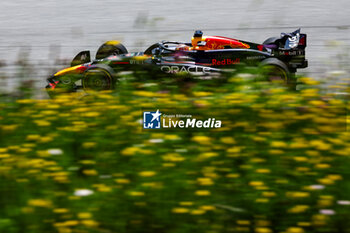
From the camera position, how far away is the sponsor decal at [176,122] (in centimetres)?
402

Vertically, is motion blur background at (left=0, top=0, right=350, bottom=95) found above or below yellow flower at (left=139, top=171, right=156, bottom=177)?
above

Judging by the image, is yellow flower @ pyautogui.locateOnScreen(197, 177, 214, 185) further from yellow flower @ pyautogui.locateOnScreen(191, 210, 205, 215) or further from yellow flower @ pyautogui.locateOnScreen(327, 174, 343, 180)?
yellow flower @ pyautogui.locateOnScreen(327, 174, 343, 180)

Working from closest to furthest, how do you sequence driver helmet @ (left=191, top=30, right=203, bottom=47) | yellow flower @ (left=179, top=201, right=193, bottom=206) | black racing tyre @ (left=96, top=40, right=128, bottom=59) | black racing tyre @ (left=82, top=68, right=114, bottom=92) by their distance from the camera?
yellow flower @ (left=179, top=201, right=193, bottom=206) → black racing tyre @ (left=82, top=68, right=114, bottom=92) → driver helmet @ (left=191, top=30, right=203, bottom=47) → black racing tyre @ (left=96, top=40, right=128, bottom=59)

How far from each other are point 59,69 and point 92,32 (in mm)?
6336

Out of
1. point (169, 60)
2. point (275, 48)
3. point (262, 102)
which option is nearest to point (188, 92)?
point (262, 102)

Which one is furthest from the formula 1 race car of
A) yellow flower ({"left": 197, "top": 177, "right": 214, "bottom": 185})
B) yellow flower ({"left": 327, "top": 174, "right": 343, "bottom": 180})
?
yellow flower ({"left": 327, "top": 174, "right": 343, "bottom": 180})

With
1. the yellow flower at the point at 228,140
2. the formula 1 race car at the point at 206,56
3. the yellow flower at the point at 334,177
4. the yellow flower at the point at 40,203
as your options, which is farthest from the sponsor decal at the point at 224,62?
the yellow flower at the point at 40,203

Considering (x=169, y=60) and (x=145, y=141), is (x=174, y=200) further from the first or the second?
(x=169, y=60)

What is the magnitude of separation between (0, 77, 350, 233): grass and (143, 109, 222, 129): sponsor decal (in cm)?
6

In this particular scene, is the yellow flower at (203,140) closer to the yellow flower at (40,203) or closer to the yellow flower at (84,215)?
the yellow flower at (84,215)

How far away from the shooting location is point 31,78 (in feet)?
15.0

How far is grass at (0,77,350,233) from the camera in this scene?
3219mm

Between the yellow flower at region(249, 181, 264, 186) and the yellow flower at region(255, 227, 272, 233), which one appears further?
the yellow flower at region(249, 181, 264, 186)

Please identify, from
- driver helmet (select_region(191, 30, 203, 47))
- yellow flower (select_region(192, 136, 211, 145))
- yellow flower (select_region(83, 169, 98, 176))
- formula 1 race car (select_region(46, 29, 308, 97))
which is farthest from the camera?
driver helmet (select_region(191, 30, 203, 47))
